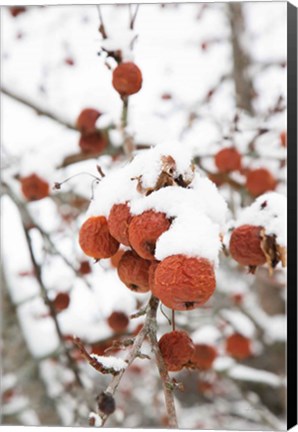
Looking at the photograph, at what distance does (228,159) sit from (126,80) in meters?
0.57

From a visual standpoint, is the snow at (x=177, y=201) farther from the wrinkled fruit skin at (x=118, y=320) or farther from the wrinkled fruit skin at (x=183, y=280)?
the wrinkled fruit skin at (x=118, y=320)

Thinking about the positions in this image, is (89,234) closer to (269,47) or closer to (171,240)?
(171,240)

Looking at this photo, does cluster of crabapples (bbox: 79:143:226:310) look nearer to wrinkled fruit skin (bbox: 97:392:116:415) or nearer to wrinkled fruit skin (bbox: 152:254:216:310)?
wrinkled fruit skin (bbox: 152:254:216:310)

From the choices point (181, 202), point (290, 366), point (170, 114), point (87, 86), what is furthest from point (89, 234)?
point (87, 86)

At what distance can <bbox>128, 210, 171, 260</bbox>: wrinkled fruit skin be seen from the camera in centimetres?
64

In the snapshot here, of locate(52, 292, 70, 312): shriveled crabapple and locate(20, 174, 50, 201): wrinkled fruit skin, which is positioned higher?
locate(20, 174, 50, 201): wrinkled fruit skin

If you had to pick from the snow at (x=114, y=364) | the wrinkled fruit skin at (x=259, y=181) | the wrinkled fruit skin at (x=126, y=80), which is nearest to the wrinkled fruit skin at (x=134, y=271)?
the snow at (x=114, y=364)

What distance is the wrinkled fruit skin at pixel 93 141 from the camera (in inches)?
59.4

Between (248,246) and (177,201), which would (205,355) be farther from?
(177,201)

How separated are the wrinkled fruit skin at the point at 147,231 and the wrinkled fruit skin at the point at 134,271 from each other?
5 cm

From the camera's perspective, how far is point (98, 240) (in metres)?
0.74

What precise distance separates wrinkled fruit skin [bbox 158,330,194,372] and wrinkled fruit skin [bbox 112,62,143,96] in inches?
18.4

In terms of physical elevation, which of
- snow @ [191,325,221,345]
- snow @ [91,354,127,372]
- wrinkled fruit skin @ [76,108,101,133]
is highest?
wrinkled fruit skin @ [76,108,101,133]

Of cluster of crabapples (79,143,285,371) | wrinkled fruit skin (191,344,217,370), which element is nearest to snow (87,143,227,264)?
cluster of crabapples (79,143,285,371)
